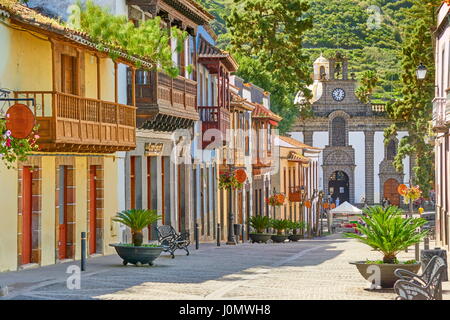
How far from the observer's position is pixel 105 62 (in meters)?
30.8

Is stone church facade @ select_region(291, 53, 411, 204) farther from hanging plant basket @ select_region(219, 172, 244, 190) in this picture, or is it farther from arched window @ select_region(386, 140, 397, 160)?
hanging plant basket @ select_region(219, 172, 244, 190)

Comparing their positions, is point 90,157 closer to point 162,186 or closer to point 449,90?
point 162,186

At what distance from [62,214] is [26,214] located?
2455 millimetres

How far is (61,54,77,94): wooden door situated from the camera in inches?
1084

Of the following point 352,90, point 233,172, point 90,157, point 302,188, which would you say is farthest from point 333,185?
point 90,157

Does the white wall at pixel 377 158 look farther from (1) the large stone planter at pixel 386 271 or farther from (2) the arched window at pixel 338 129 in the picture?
(1) the large stone planter at pixel 386 271

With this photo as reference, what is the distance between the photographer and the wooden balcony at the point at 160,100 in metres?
32.5

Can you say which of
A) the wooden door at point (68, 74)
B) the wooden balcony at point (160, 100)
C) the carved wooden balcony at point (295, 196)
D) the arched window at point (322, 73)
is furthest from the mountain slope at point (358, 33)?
the wooden door at point (68, 74)

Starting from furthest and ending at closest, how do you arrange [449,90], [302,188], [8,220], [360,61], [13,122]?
1. [360,61]
2. [302,188]
3. [449,90]
4. [8,220]
5. [13,122]

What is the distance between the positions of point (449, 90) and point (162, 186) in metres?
10.1

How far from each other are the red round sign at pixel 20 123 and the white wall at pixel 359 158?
325ft

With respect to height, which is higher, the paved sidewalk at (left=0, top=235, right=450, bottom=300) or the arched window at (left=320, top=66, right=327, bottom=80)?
the arched window at (left=320, top=66, right=327, bottom=80)

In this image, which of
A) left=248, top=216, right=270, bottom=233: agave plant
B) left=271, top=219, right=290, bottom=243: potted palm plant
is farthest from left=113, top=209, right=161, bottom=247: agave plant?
left=271, top=219, right=290, bottom=243: potted palm plant

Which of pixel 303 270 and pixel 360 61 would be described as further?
pixel 360 61
